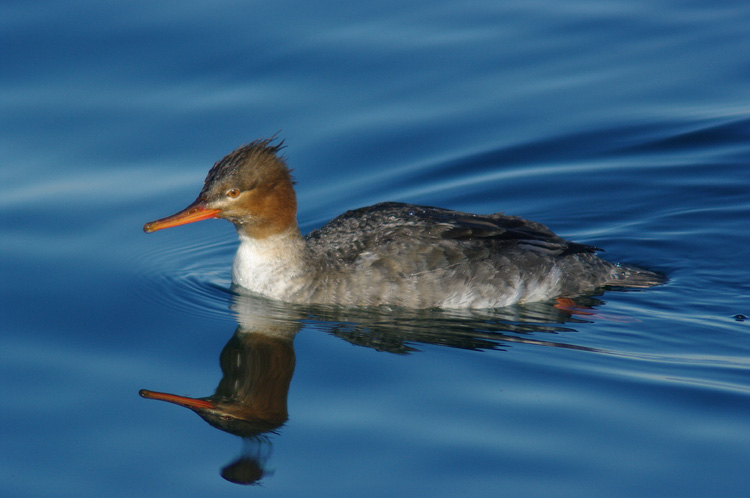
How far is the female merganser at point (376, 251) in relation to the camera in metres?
10.5

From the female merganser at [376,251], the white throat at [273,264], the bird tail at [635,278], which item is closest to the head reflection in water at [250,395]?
the white throat at [273,264]

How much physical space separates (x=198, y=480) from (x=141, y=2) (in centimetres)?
1048

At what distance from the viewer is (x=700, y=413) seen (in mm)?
8070

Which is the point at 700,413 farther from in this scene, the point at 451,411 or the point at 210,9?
the point at 210,9

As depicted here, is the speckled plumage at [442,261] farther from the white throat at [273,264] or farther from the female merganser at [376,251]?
the white throat at [273,264]

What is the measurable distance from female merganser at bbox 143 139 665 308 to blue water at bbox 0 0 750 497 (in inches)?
14.2

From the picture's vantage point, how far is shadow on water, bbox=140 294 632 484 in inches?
326

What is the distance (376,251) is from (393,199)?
2400 millimetres

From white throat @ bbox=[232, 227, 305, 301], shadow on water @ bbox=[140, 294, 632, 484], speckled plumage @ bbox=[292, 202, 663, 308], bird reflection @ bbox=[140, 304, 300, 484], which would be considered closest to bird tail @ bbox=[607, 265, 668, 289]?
speckled plumage @ bbox=[292, 202, 663, 308]

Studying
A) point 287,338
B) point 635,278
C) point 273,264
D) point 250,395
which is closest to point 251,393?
point 250,395

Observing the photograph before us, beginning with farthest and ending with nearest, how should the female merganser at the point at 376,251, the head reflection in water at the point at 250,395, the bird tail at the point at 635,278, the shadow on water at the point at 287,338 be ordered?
the bird tail at the point at 635,278, the female merganser at the point at 376,251, the shadow on water at the point at 287,338, the head reflection in water at the point at 250,395

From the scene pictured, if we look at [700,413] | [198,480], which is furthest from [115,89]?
[700,413]

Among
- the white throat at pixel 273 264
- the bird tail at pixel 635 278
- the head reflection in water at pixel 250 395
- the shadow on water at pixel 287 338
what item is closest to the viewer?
the head reflection in water at pixel 250 395

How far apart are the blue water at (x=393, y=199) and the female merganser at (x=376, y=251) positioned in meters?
0.36
